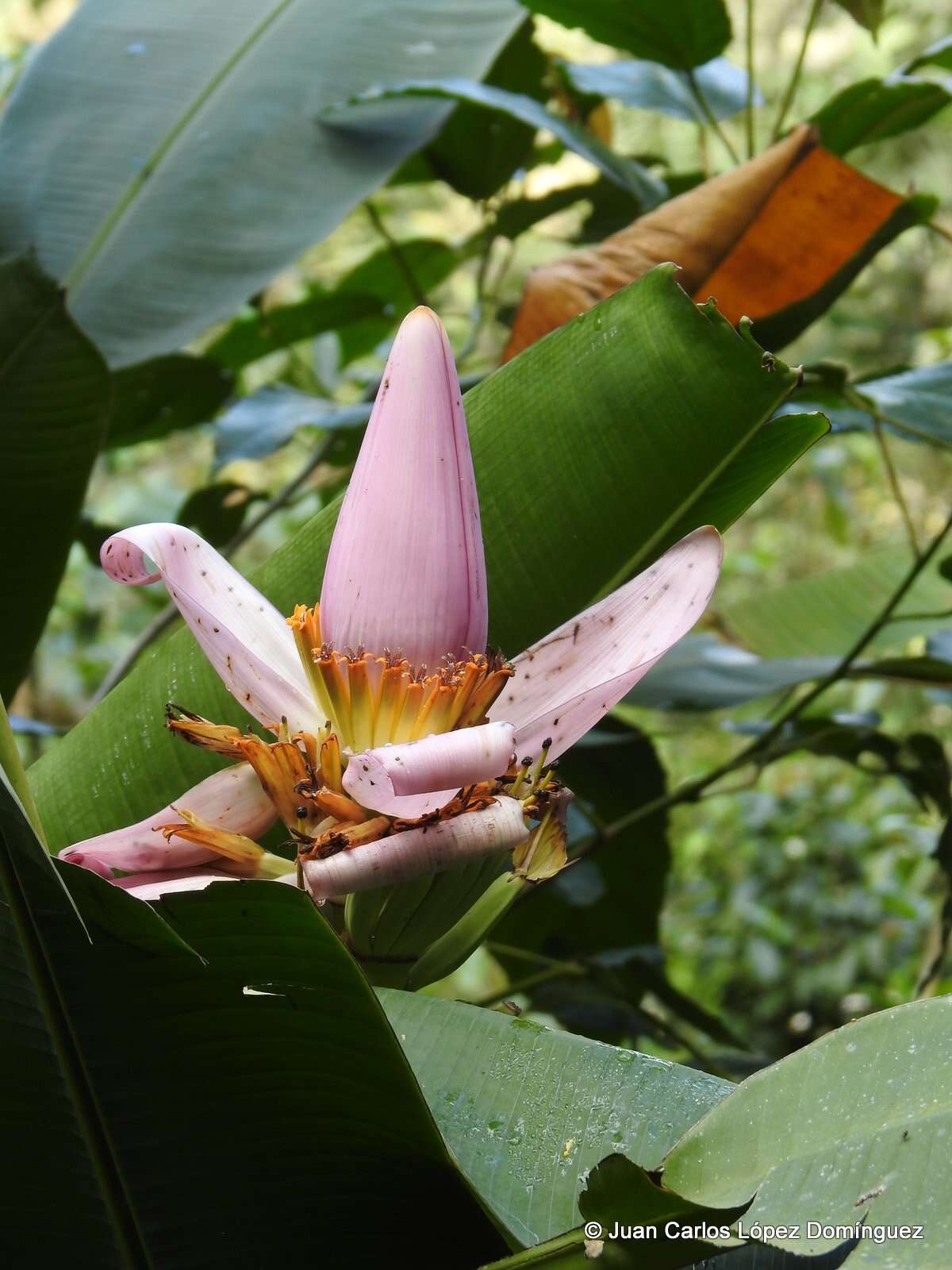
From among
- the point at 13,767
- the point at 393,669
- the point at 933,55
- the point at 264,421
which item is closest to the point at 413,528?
the point at 393,669

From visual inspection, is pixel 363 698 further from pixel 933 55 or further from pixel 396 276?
pixel 396 276

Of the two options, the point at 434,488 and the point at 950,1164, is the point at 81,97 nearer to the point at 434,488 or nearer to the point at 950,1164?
the point at 434,488

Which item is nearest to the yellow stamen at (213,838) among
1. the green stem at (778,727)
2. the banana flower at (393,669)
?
the banana flower at (393,669)

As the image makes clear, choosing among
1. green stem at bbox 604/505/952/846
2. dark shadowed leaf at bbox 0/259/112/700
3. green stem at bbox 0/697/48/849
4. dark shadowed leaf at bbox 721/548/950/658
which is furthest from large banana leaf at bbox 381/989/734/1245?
dark shadowed leaf at bbox 721/548/950/658

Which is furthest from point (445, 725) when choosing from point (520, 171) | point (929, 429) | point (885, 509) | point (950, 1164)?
point (885, 509)

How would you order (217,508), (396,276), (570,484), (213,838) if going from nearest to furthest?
(213,838) → (570,484) → (217,508) → (396,276)

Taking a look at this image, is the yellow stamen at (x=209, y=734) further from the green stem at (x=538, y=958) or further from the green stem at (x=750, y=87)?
the green stem at (x=750, y=87)

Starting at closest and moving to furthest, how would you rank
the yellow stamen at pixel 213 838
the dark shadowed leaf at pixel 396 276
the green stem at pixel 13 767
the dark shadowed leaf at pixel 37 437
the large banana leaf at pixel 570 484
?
1. the green stem at pixel 13 767
2. the yellow stamen at pixel 213 838
3. the large banana leaf at pixel 570 484
4. the dark shadowed leaf at pixel 37 437
5. the dark shadowed leaf at pixel 396 276
